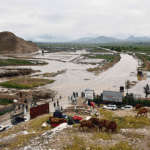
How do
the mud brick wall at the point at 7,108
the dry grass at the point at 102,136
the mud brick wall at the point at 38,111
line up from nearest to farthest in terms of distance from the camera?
the dry grass at the point at 102,136 → the mud brick wall at the point at 38,111 → the mud brick wall at the point at 7,108

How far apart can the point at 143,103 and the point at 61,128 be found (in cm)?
1731

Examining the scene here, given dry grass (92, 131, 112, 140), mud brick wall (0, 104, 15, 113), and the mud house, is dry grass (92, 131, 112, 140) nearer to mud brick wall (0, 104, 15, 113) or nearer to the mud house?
mud brick wall (0, 104, 15, 113)

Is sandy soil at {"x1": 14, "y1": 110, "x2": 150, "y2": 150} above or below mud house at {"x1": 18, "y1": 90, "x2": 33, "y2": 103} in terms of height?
above

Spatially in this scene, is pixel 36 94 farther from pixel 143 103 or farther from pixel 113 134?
pixel 113 134

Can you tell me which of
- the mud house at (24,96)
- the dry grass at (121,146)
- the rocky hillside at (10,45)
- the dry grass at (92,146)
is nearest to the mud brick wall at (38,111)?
the mud house at (24,96)

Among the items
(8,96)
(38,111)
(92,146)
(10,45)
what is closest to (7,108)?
(8,96)

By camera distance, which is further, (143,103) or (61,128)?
(143,103)

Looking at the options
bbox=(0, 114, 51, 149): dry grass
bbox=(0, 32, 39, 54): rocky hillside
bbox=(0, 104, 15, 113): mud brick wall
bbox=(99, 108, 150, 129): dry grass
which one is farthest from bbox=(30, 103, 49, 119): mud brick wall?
bbox=(0, 32, 39, 54): rocky hillside

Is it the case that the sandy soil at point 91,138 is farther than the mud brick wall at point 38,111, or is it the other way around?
the mud brick wall at point 38,111

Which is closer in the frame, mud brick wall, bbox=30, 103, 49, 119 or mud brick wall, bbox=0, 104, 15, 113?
mud brick wall, bbox=30, 103, 49, 119

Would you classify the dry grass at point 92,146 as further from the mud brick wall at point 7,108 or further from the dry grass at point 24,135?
the mud brick wall at point 7,108

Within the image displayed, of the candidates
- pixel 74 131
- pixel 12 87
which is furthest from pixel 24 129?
pixel 12 87

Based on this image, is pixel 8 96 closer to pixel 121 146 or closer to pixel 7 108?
pixel 7 108

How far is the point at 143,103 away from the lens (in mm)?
25500
